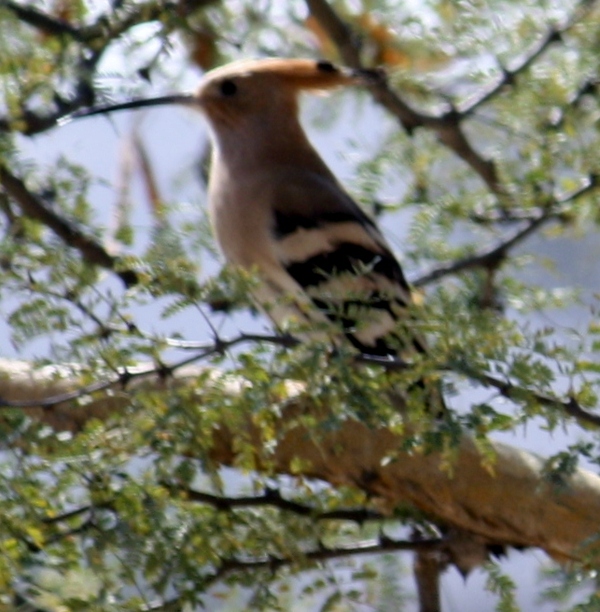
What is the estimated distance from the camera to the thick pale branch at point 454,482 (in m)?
0.99

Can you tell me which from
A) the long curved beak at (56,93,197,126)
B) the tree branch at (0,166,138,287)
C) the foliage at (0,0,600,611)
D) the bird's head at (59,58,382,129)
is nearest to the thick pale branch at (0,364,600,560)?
the foliage at (0,0,600,611)

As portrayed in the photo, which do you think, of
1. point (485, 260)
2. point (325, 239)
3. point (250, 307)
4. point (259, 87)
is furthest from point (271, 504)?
point (259, 87)

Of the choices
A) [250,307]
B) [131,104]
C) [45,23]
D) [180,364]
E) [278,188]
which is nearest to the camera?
[180,364]

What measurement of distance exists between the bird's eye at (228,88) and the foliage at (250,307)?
0.04 metres

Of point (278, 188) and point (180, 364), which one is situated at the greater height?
point (278, 188)

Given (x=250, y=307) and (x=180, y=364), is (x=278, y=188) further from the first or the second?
(x=180, y=364)

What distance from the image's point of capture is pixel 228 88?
1554 millimetres

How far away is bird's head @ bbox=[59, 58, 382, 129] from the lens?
148 centimetres

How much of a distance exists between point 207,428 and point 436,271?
0.53 metres

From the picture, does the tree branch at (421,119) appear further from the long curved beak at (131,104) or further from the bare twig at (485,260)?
the long curved beak at (131,104)

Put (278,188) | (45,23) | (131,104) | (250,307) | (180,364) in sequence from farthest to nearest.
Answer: (278,188)
(131,104)
(45,23)
(250,307)
(180,364)

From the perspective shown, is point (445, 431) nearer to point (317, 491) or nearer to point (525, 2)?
point (317, 491)

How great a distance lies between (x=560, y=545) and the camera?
100cm

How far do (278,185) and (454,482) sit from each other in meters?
0.61
